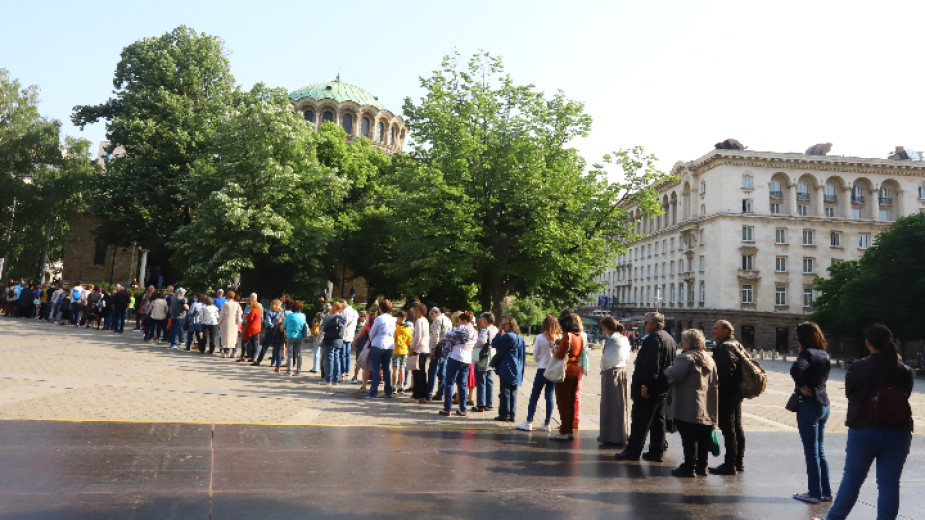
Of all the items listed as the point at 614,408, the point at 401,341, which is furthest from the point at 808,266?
the point at 614,408

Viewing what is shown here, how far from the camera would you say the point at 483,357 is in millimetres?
11445

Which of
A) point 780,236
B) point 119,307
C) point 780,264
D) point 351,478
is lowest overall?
point 351,478

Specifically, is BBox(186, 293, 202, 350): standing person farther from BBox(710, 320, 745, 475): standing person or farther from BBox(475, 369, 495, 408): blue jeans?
BBox(710, 320, 745, 475): standing person

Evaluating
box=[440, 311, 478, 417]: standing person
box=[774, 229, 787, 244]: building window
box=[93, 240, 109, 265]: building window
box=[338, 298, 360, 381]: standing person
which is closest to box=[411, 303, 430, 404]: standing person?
box=[440, 311, 478, 417]: standing person

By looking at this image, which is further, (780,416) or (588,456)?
(780,416)

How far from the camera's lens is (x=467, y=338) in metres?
11.0

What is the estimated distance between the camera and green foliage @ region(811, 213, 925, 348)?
40344mm

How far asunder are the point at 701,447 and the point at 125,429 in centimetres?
739

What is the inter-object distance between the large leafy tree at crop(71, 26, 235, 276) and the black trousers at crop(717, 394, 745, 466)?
1290 inches

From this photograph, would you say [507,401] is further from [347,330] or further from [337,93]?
[337,93]

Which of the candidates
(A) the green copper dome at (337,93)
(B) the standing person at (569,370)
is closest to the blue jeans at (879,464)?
(B) the standing person at (569,370)

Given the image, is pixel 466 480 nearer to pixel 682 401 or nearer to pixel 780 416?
pixel 682 401

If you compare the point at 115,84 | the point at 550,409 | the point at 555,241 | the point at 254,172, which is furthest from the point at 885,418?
the point at 115,84

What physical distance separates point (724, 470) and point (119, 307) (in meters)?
24.3
